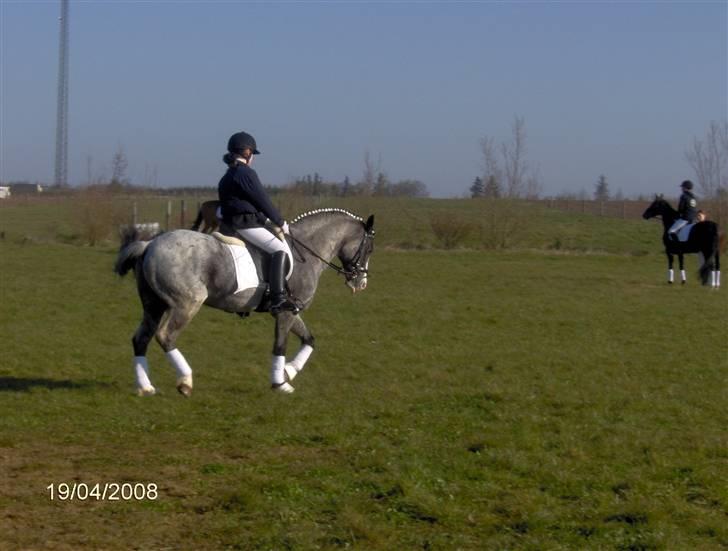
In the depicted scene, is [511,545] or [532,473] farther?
[532,473]

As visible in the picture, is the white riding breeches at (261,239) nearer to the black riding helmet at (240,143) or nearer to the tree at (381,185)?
the black riding helmet at (240,143)

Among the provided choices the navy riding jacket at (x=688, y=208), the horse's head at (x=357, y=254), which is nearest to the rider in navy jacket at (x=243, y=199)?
the horse's head at (x=357, y=254)

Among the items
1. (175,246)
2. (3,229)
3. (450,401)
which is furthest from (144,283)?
(3,229)

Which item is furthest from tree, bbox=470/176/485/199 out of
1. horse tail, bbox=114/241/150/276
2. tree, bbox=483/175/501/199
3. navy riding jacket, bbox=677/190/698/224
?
horse tail, bbox=114/241/150/276

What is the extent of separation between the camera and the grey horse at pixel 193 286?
9.71 m

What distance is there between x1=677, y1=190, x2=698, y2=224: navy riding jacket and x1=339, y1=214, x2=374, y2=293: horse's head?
14852mm

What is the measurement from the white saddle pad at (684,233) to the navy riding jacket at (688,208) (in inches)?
12.7

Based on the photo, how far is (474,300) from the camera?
19969 mm

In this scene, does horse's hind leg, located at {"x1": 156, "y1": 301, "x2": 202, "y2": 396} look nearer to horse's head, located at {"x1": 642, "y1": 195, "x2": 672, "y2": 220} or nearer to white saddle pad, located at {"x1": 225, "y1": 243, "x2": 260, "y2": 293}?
white saddle pad, located at {"x1": 225, "y1": 243, "x2": 260, "y2": 293}

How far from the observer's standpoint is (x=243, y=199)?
1009 cm

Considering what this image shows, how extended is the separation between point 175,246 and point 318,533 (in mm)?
4384

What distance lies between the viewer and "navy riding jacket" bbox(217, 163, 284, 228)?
9.98 m

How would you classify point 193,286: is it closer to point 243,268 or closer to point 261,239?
point 243,268

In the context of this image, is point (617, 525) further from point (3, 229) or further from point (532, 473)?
point (3, 229)
